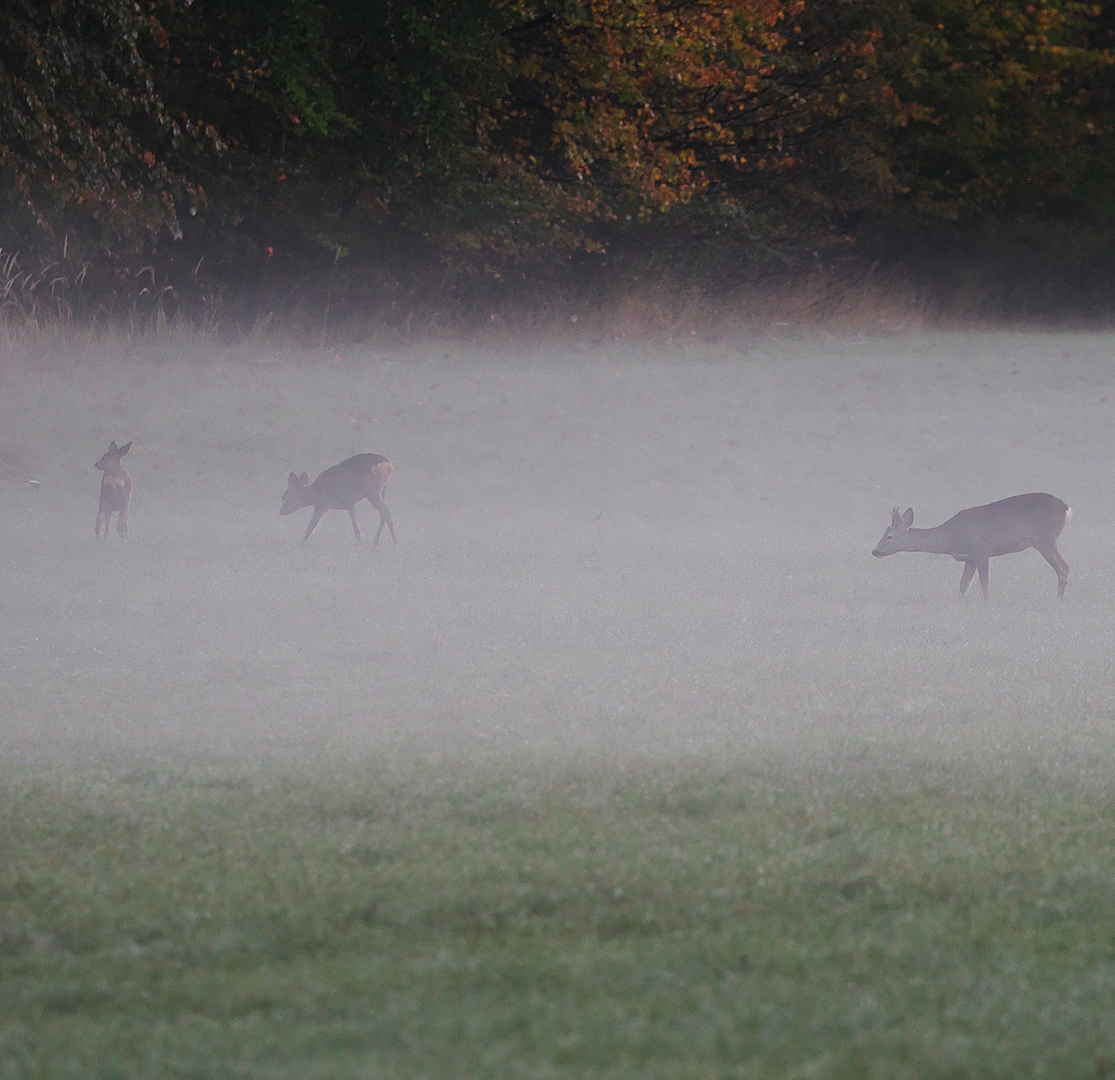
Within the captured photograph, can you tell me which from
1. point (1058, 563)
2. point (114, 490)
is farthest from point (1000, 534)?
point (114, 490)

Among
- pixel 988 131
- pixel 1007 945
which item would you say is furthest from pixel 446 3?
pixel 1007 945

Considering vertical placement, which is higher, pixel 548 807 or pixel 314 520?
pixel 548 807

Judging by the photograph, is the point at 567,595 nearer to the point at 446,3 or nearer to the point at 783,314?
the point at 446,3

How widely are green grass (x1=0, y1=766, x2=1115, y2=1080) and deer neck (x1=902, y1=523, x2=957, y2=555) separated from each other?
4.10 m

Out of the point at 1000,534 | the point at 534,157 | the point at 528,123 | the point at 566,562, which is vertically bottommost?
the point at 566,562

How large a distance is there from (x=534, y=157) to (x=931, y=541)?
11.0m

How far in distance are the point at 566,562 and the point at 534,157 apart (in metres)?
9.63

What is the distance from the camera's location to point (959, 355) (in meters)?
16.9

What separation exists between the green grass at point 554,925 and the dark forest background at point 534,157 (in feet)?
38.1

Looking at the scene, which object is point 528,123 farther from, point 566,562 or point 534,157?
point 566,562

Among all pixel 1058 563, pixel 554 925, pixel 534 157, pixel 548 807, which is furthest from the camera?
pixel 534 157

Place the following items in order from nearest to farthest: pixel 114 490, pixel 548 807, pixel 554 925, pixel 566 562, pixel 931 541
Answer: pixel 554 925, pixel 548 807, pixel 931 541, pixel 566 562, pixel 114 490

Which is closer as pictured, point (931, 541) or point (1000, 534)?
point (1000, 534)

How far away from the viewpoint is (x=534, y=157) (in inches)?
682
